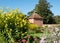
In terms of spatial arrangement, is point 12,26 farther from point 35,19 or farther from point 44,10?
point 44,10

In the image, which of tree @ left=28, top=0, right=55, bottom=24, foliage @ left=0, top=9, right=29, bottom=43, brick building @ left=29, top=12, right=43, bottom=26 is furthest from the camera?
tree @ left=28, top=0, right=55, bottom=24

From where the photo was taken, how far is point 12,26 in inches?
513

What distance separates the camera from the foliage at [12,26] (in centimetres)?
1249

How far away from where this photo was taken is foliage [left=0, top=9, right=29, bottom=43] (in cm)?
1249

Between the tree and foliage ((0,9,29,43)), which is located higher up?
the tree

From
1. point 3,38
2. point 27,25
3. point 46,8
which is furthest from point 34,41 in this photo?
point 46,8

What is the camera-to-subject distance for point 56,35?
552cm

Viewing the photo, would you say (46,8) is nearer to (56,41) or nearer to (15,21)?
(15,21)

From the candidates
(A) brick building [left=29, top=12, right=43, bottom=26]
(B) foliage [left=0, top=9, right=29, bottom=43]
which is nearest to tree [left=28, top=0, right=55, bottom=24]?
(A) brick building [left=29, top=12, right=43, bottom=26]

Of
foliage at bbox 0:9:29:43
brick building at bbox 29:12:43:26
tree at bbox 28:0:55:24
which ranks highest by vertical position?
tree at bbox 28:0:55:24

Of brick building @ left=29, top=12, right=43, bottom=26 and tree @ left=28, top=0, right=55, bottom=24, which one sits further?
tree @ left=28, top=0, right=55, bottom=24

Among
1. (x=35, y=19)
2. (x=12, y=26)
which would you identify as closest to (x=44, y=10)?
(x=35, y=19)

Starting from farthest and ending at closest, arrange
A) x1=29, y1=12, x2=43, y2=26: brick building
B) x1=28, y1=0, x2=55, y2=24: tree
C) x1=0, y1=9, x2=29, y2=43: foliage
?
x1=28, y1=0, x2=55, y2=24: tree < x1=29, y1=12, x2=43, y2=26: brick building < x1=0, y1=9, x2=29, y2=43: foliage

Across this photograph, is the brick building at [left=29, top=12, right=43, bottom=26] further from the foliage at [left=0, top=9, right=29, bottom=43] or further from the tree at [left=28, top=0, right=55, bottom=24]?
the foliage at [left=0, top=9, right=29, bottom=43]
